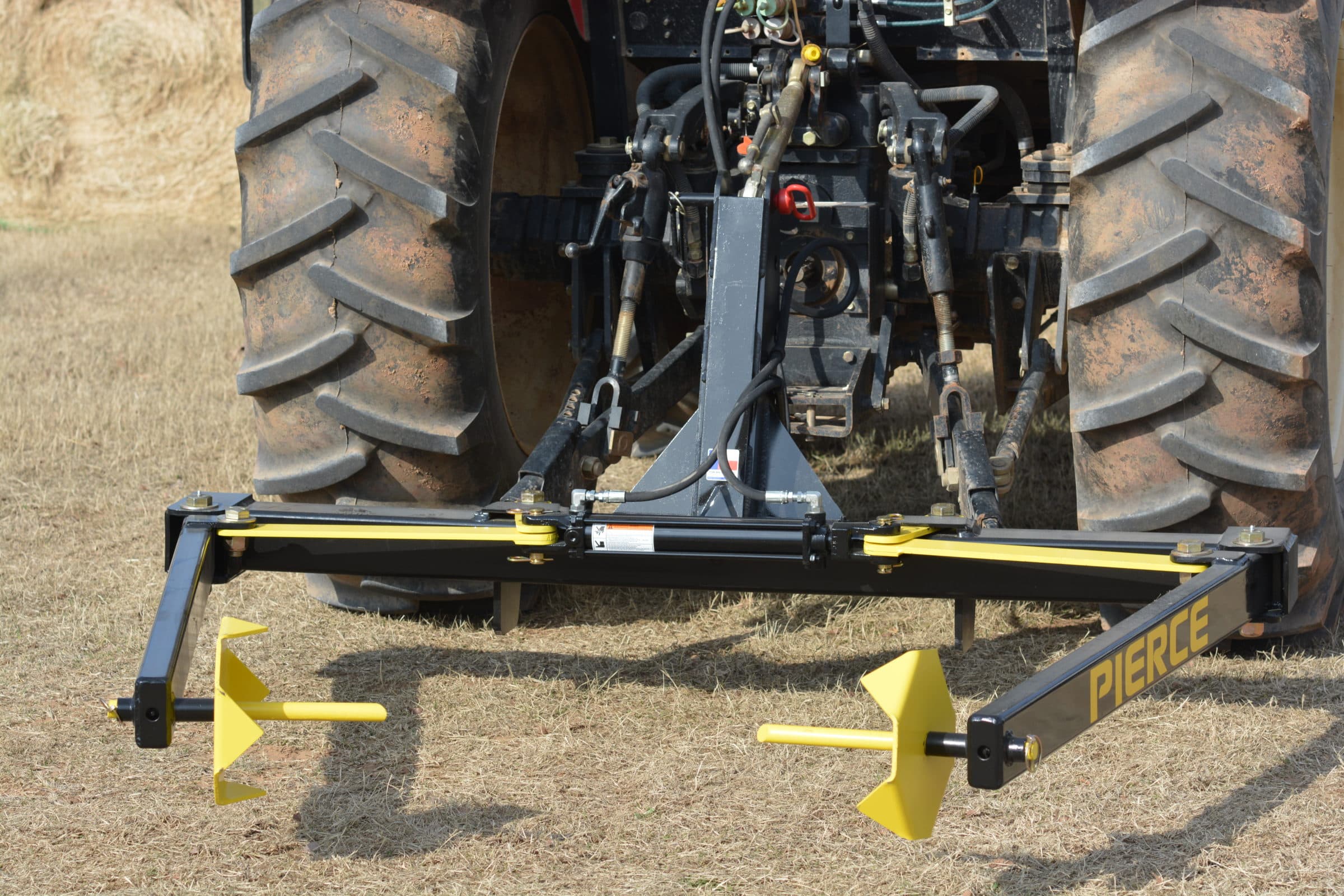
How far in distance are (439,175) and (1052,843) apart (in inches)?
73.1

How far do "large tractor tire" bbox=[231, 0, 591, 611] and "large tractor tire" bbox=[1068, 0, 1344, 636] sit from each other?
1302 mm

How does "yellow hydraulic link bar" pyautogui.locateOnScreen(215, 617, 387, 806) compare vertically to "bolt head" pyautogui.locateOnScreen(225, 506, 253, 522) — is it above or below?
below

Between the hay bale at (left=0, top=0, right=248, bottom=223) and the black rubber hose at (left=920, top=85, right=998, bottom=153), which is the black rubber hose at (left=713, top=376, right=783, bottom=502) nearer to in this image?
the black rubber hose at (left=920, top=85, right=998, bottom=153)

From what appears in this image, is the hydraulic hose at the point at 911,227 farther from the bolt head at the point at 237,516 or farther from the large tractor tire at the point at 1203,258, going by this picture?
the bolt head at the point at 237,516

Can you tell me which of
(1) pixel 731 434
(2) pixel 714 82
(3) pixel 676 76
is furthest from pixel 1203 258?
(3) pixel 676 76

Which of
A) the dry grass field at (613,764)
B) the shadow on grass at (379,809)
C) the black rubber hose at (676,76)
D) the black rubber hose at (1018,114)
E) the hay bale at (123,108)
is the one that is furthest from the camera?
the hay bale at (123,108)

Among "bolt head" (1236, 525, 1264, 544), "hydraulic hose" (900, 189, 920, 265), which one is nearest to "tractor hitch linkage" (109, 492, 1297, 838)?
"bolt head" (1236, 525, 1264, 544)

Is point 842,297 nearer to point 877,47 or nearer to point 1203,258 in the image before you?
point 877,47

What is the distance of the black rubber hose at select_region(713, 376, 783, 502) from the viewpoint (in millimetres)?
3113

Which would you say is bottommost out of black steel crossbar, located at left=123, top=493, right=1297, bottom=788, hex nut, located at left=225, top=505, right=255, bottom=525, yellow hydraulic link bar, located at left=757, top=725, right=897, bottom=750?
yellow hydraulic link bar, located at left=757, top=725, right=897, bottom=750

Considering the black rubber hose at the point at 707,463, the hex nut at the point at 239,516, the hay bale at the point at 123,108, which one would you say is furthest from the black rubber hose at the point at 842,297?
the hay bale at the point at 123,108

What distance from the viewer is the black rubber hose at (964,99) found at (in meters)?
3.80

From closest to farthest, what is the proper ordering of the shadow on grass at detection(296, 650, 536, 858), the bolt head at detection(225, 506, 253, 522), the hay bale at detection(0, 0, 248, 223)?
the shadow on grass at detection(296, 650, 536, 858)
the bolt head at detection(225, 506, 253, 522)
the hay bale at detection(0, 0, 248, 223)

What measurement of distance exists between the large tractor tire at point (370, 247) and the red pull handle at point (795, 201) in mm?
672
